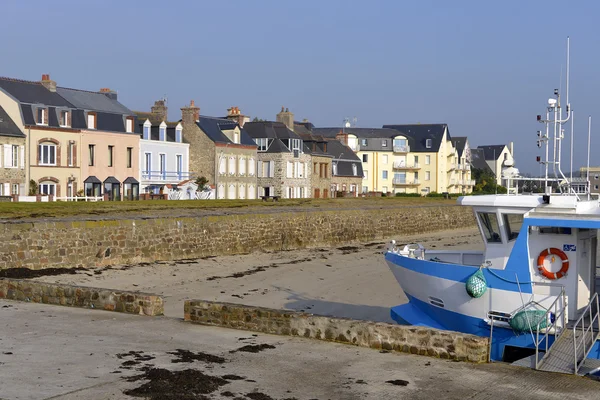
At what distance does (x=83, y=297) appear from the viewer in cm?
1274

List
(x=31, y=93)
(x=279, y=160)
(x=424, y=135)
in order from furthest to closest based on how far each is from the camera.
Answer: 1. (x=424, y=135)
2. (x=279, y=160)
3. (x=31, y=93)

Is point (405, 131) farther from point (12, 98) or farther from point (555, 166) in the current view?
point (555, 166)

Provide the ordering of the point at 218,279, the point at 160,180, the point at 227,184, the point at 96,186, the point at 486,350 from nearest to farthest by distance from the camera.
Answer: the point at 486,350, the point at 218,279, the point at 96,186, the point at 160,180, the point at 227,184

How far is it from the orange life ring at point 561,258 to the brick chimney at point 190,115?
42.4 meters

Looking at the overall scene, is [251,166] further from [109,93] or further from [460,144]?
[460,144]

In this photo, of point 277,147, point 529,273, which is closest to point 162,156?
point 277,147

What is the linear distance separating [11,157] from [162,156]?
458 inches

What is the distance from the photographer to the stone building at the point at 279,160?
58.2 meters

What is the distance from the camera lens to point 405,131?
265 ft

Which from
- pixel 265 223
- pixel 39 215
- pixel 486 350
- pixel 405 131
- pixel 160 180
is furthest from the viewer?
pixel 405 131

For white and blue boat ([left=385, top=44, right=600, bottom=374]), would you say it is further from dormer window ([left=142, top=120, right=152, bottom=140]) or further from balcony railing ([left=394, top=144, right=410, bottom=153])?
balcony railing ([left=394, top=144, right=410, bottom=153])

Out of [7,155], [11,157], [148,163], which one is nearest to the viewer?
[7,155]

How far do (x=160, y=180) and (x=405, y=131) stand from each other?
126 ft

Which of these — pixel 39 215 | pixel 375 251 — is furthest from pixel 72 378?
pixel 375 251
